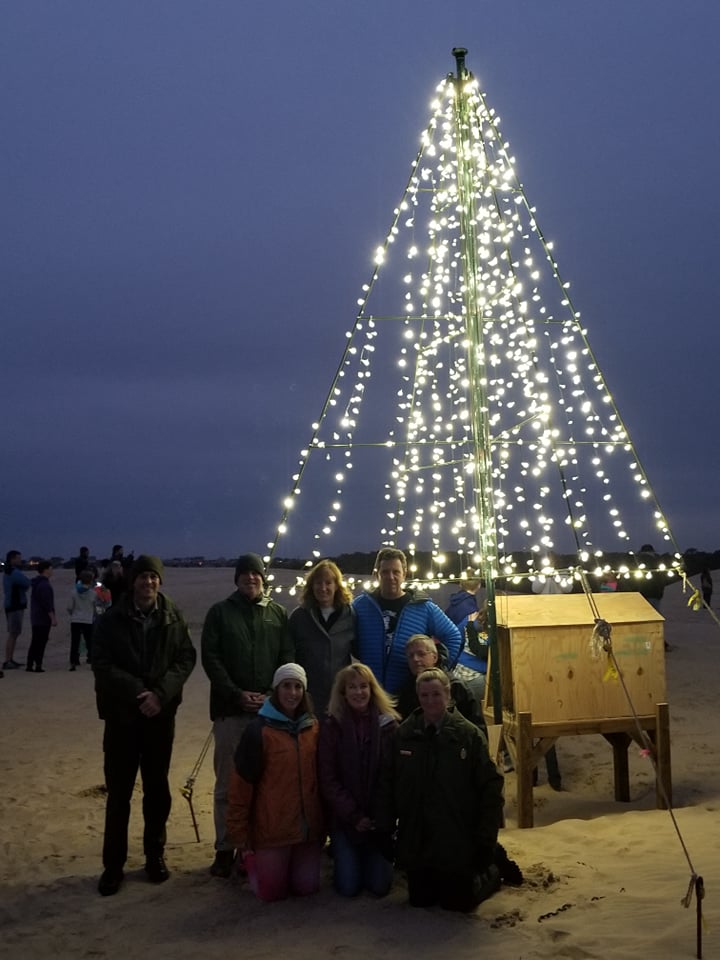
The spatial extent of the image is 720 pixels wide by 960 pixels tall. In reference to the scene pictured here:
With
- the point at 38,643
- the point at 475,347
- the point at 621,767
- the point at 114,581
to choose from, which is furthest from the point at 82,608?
the point at 621,767

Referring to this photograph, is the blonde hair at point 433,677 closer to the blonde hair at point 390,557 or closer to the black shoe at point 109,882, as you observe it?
the blonde hair at point 390,557

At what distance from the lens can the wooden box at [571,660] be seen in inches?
227

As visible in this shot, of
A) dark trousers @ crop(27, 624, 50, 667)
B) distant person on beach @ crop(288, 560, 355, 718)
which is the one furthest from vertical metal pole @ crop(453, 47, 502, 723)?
dark trousers @ crop(27, 624, 50, 667)

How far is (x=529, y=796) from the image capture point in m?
5.62

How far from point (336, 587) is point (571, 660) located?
63.4 inches

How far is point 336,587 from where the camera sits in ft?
17.0

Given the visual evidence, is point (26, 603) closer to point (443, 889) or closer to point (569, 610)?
point (569, 610)

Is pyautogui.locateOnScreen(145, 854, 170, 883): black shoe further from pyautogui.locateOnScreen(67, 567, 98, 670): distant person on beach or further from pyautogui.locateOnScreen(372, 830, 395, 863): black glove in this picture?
pyautogui.locateOnScreen(67, 567, 98, 670): distant person on beach

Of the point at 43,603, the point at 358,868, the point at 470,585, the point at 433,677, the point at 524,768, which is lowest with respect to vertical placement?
the point at 358,868

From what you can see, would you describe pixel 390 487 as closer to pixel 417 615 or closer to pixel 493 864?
pixel 417 615

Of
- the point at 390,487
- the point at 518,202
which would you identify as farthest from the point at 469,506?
the point at 518,202

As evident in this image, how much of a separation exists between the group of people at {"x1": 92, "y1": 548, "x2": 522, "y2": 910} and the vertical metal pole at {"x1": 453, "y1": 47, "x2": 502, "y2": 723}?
1239 mm

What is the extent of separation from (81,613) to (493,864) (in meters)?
9.03

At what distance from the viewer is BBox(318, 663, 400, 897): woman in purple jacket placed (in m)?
4.42
